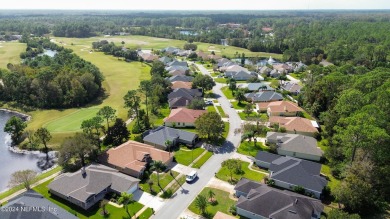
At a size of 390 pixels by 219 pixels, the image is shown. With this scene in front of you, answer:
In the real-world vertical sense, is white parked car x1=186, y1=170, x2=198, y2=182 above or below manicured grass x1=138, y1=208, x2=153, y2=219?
above

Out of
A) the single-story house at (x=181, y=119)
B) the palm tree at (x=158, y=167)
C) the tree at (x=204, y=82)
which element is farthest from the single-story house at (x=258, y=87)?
the palm tree at (x=158, y=167)

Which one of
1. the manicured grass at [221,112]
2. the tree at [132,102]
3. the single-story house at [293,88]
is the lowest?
the manicured grass at [221,112]

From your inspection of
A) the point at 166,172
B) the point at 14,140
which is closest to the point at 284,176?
the point at 166,172

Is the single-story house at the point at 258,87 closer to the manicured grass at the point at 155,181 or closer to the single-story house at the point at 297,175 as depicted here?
the single-story house at the point at 297,175

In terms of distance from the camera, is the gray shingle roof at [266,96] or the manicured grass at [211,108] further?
the gray shingle roof at [266,96]

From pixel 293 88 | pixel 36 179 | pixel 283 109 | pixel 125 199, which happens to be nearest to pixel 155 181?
pixel 125 199

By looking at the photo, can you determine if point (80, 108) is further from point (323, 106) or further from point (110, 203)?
point (323, 106)

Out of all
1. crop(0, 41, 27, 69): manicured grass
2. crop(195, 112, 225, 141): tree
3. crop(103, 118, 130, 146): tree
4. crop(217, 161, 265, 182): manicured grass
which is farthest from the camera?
crop(0, 41, 27, 69): manicured grass

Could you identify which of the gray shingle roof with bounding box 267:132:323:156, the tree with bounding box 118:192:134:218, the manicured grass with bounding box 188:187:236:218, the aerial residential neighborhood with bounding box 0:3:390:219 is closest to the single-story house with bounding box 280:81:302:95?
the aerial residential neighborhood with bounding box 0:3:390:219

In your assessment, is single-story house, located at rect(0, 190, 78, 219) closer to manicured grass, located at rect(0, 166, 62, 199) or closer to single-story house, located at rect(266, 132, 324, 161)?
manicured grass, located at rect(0, 166, 62, 199)
